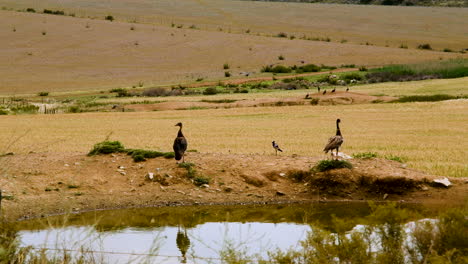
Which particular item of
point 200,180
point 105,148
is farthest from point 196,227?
point 105,148

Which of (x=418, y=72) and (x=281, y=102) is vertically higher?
(x=418, y=72)

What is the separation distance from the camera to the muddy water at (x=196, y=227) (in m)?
14.1

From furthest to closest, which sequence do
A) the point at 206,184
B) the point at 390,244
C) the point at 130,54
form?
the point at 130,54, the point at 206,184, the point at 390,244

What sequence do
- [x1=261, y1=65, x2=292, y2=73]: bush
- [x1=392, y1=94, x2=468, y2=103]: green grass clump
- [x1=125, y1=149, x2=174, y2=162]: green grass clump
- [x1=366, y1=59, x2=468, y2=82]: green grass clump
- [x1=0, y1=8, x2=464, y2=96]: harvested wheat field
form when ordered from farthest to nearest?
[x1=261, y1=65, x2=292, y2=73]: bush → [x1=0, y1=8, x2=464, y2=96]: harvested wheat field → [x1=366, y1=59, x2=468, y2=82]: green grass clump → [x1=392, y1=94, x2=468, y2=103]: green grass clump → [x1=125, y1=149, x2=174, y2=162]: green grass clump

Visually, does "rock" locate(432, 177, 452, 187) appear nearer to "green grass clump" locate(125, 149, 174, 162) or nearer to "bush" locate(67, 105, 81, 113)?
"green grass clump" locate(125, 149, 174, 162)

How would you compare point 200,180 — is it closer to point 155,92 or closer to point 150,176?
point 150,176

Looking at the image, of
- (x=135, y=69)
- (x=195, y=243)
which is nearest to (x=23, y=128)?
(x=195, y=243)

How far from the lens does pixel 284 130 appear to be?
3441 centimetres

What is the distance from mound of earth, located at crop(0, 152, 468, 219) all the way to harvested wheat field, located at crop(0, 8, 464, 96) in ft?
163

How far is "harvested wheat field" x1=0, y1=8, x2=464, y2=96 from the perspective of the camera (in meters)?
76.8

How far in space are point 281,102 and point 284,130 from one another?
16757 millimetres

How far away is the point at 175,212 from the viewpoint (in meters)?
18.0

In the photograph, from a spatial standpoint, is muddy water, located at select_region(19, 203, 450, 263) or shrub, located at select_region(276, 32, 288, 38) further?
shrub, located at select_region(276, 32, 288, 38)

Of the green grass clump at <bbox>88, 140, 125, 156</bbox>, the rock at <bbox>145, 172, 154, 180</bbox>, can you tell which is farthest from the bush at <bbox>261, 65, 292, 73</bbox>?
the rock at <bbox>145, 172, 154, 180</bbox>
